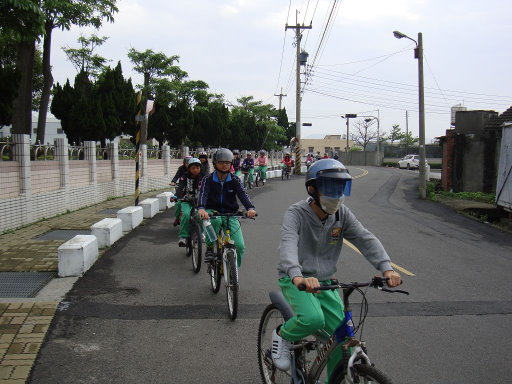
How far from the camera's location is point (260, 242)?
1063 centimetres

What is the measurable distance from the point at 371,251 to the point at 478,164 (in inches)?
819

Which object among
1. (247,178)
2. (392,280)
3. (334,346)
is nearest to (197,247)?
(334,346)

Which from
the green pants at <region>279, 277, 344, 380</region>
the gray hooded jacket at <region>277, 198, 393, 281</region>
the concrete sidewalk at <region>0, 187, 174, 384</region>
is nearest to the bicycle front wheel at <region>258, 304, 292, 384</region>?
the green pants at <region>279, 277, 344, 380</region>

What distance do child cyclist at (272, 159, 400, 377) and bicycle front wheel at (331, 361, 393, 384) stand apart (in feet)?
0.73

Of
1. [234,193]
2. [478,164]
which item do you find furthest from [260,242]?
[478,164]

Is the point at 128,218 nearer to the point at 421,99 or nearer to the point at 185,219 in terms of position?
the point at 185,219

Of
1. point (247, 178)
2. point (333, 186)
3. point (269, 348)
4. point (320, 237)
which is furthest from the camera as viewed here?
point (247, 178)

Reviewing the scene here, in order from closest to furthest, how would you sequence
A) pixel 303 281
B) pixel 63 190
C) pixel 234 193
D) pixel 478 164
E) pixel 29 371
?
pixel 303 281 < pixel 29 371 < pixel 234 193 < pixel 63 190 < pixel 478 164

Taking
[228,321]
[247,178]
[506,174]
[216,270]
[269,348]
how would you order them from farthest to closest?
[247,178]
[506,174]
[216,270]
[228,321]
[269,348]

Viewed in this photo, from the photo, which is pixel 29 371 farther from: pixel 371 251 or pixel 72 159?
pixel 72 159

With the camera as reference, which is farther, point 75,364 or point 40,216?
point 40,216

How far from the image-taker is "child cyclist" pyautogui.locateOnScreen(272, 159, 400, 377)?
322 cm

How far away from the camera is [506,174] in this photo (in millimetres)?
14336

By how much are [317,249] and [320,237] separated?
0.31 feet
